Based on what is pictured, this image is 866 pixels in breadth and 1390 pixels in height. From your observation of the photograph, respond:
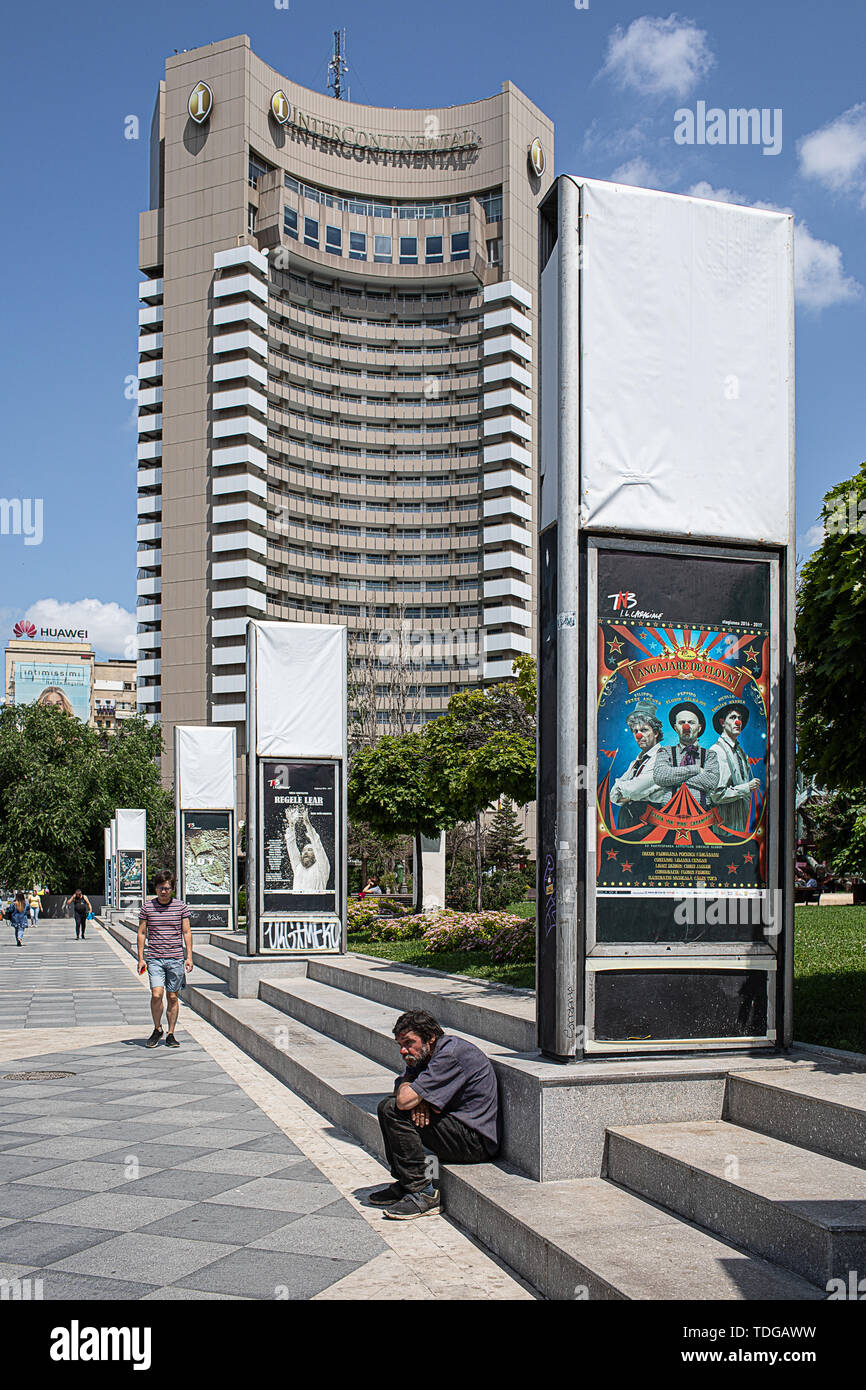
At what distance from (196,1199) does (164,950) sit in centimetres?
647

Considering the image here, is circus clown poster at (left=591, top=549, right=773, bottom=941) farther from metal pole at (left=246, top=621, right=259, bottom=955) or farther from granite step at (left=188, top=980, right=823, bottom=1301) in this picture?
metal pole at (left=246, top=621, right=259, bottom=955)

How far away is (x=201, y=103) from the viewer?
74.4 m

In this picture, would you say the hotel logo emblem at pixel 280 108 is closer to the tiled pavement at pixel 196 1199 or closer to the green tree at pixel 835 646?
the tiled pavement at pixel 196 1199

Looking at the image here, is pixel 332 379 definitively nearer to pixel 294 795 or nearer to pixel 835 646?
pixel 294 795

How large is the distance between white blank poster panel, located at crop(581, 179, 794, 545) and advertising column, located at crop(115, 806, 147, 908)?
4075 centimetres

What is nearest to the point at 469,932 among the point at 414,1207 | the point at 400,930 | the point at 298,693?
the point at 298,693

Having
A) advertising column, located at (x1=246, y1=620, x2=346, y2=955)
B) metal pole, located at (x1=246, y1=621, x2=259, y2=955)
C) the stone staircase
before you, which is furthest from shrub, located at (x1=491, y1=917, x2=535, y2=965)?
metal pole, located at (x1=246, y1=621, x2=259, y2=955)

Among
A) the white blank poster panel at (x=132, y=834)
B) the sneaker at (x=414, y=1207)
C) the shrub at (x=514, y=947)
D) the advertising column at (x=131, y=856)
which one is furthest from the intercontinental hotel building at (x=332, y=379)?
the sneaker at (x=414, y=1207)

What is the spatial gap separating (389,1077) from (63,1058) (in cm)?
454

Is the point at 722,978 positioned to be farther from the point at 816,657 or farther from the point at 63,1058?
the point at 63,1058
